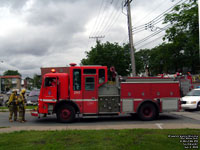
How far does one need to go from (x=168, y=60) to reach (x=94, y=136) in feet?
169

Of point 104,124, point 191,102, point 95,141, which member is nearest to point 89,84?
point 104,124

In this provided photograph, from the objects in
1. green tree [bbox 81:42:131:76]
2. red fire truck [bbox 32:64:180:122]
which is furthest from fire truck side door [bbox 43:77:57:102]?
green tree [bbox 81:42:131:76]

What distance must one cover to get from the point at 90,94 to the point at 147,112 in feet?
10.1

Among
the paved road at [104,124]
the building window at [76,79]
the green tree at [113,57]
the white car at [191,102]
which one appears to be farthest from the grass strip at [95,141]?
the green tree at [113,57]

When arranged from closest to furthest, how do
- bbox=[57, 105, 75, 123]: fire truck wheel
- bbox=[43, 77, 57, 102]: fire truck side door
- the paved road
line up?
the paved road → bbox=[57, 105, 75, 123]: fire truck wheel → bbox=[43, 77, 57, 102]: fire truck side door

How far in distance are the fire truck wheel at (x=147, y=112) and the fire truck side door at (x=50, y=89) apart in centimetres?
Result: 433

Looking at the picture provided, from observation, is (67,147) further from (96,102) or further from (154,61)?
(154,61)

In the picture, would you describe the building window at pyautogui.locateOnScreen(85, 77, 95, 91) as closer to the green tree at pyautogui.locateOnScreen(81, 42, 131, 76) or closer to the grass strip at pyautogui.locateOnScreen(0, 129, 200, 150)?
the grass strip at pyautogui.locateOnScreen(0, 129, 200, 150)

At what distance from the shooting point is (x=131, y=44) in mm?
21062

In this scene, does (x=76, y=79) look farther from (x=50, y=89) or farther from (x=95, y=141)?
(x=95, y=141)

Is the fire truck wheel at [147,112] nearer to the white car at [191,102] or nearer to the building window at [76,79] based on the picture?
the building window at [76,79]

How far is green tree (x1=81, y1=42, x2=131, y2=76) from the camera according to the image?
100ft

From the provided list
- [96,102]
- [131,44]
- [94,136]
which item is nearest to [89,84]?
[96,102]

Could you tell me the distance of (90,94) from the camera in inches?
452
